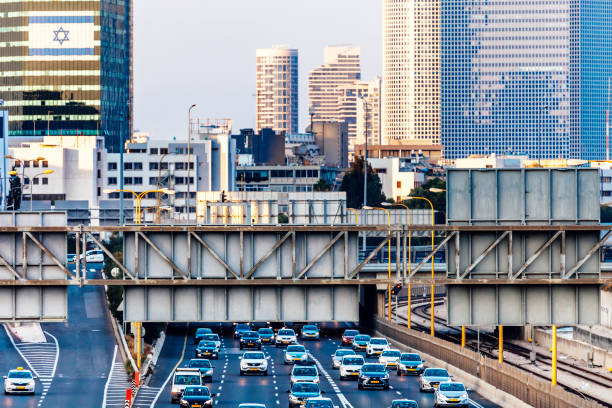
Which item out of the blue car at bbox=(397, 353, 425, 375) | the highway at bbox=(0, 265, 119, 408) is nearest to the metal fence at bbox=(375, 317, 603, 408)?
the blue car at bbox=(397, 353, 425, 375)

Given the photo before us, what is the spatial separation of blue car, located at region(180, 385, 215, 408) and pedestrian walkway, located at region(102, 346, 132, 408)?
18.7ft

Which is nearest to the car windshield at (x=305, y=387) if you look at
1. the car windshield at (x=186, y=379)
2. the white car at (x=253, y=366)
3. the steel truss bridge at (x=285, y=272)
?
the car windshield at (x=186, y=379)

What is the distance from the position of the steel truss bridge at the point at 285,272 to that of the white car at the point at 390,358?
39662 mm

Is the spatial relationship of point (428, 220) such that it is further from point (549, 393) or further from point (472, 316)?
point (472, 316)

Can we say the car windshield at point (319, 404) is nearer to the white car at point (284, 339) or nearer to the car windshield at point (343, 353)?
the car windshield at point (343, 353)

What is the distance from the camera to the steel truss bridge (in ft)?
156

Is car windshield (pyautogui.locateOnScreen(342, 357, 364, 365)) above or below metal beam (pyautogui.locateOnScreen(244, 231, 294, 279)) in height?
below

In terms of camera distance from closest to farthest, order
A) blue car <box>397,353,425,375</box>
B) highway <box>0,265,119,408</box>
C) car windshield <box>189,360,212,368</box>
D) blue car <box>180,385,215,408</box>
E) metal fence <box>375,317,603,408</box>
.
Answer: metal fence <box>375,317,603,408</box>
blue car <box>180,385,215,408</box>
highway <box>0,265,119,408</box>
car windshield <box>189,360,212,368</box>
blue car <box>397,353,425,375</box>

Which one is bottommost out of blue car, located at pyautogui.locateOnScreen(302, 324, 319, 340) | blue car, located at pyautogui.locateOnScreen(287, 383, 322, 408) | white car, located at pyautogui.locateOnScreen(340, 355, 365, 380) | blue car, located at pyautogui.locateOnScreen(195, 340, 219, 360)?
blue car, located at pyautogui.locateOnScreen(302, 324, 319, 340)

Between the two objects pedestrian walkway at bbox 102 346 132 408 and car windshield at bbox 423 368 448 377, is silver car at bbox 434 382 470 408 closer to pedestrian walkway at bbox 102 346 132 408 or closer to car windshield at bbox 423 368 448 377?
car windshield at bbox 423 368 448 377

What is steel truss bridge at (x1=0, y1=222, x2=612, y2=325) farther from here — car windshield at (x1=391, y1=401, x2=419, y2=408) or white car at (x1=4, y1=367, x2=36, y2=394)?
white car at (x1=4, y1=367, x2=36, y2=394)

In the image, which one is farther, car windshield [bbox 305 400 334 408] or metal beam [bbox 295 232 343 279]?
car windshield [bbox 305 400 334 408]

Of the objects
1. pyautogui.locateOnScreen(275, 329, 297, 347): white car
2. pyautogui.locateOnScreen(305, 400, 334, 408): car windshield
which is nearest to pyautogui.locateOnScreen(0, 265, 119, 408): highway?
pyautogui.locateOnScreen(275, 329, 297, 347): white car

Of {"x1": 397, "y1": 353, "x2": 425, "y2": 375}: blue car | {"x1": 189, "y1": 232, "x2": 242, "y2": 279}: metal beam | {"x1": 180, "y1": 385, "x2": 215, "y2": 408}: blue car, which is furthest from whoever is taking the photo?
{"x1": 397, "y1": 353, "x2": 425, "y2": 375}: blue car
